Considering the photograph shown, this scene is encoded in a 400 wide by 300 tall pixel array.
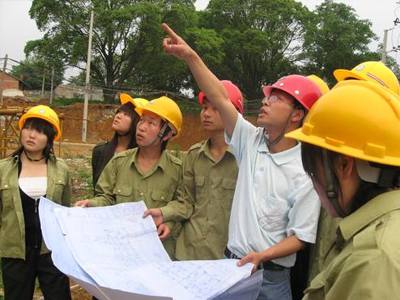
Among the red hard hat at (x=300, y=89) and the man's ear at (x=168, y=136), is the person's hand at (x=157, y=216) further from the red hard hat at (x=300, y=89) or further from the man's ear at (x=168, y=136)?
the red hard hat at (x=300, y=89)

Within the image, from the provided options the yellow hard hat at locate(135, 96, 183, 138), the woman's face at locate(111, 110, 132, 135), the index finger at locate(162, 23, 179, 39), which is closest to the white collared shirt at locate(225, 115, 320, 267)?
the index finger at locate(162, 23, 179, 39)

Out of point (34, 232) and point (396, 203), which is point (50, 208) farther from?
point (396, 203)

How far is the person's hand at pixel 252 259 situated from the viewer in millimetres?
1790

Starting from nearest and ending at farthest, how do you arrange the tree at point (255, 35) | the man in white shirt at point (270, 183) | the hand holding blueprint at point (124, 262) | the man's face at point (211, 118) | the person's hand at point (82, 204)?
the hand holding blueprint at point (124, 262) → the man in white shirt at point (270, 183) → the person's hand at point (82, 204) → the man's face at point (211, 118) → the tree at point (255, 35)

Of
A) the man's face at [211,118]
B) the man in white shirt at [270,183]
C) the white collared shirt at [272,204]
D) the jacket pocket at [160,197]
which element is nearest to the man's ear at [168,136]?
the jacket pocket at [160,197]

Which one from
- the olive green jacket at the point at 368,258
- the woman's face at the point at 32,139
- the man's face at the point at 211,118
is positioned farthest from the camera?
the woman's face at the point at 32,139

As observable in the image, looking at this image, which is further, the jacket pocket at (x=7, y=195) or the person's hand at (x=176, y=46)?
the jacket pocket at (x=7, y=195)

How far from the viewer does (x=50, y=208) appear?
2014mm

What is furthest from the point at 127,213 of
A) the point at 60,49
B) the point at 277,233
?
the point at 60,49

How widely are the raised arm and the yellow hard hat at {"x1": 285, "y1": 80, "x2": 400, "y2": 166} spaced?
89cm

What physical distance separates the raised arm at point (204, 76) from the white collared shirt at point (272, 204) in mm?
227

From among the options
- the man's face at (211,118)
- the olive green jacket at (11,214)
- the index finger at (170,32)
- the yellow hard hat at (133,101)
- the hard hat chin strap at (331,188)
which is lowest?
the olive green jacket at (11,214)

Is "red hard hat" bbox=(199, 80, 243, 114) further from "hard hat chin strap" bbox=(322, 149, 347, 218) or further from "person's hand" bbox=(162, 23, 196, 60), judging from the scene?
"hard hat chin strap" bbox=(322, 149, 347, 218)

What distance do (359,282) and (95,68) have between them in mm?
33146
